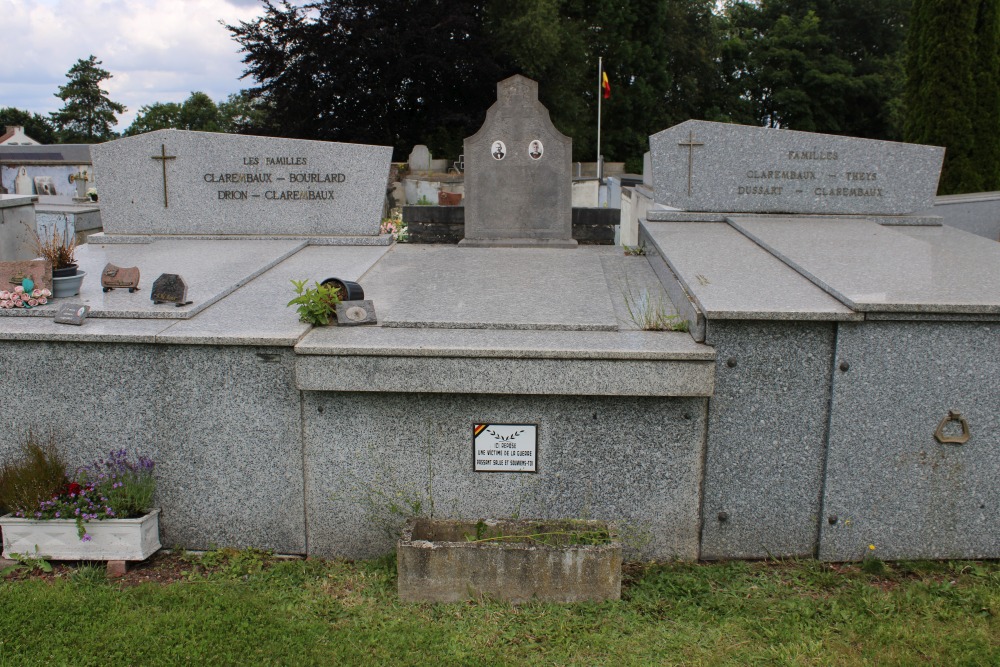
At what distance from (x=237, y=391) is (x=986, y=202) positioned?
31.1 feet

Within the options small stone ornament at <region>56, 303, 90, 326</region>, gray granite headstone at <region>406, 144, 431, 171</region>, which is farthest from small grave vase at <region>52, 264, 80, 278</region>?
gray granite headstone at <region>406, 144, 431, 171</region>

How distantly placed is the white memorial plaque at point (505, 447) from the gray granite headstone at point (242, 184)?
121 inches

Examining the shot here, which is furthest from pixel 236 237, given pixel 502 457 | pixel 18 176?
pixel 18 176

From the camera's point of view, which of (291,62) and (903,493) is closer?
(903,493)

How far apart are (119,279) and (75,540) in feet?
5.65

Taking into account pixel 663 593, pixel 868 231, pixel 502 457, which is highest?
pixel 868 231

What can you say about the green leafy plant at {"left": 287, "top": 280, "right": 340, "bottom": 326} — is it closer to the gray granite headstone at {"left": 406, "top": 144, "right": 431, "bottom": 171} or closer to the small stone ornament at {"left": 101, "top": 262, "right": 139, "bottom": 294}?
the small stone ornament at {"left": 101, "top": 262, "right": 139, "bottom": 294}

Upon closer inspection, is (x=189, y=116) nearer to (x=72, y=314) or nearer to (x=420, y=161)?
(x=420, y=161)

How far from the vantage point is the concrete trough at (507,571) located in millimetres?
3941

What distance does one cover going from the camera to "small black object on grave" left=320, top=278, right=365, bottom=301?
4820 millimetres

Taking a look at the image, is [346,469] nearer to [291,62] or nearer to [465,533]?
[465,533]

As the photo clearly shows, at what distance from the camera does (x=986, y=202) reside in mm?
10312

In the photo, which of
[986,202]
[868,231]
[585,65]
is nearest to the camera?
[868,231]

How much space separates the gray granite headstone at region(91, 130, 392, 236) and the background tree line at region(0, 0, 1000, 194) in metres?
10.6
